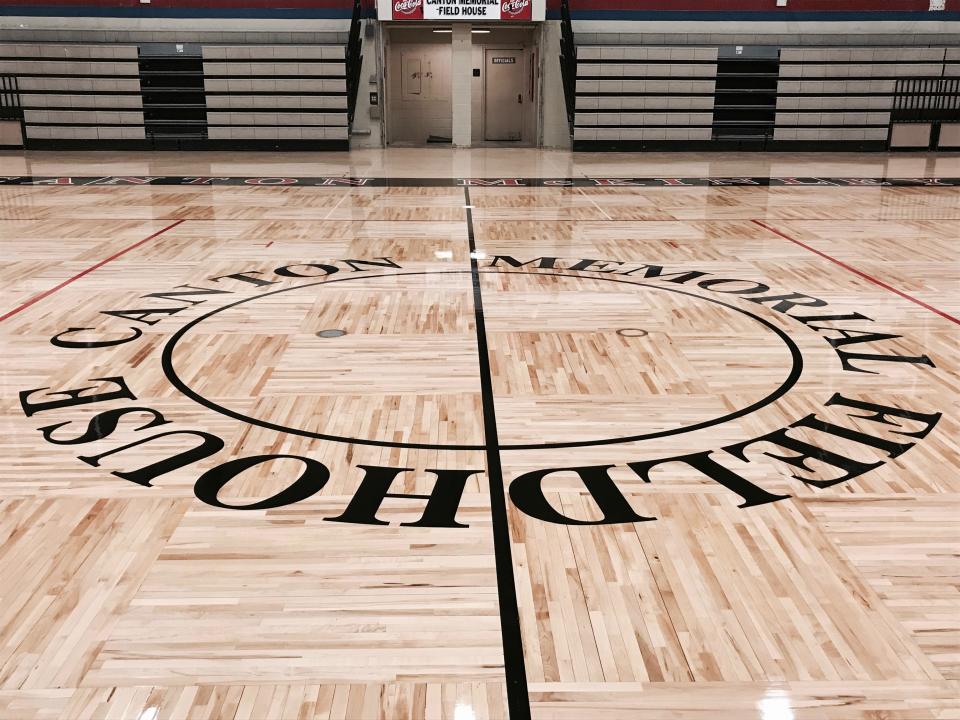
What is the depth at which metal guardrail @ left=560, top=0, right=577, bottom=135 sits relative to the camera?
41.1 feet

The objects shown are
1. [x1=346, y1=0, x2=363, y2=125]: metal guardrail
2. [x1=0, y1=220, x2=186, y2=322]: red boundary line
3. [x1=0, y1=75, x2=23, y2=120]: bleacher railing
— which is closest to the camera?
[x1=0, y1=220, x2=186, y2=322]: red boundary line

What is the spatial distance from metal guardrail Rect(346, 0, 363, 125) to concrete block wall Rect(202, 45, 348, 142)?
110 mm

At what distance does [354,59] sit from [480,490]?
11201 mm

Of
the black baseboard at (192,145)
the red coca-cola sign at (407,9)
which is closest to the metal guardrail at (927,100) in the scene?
the red coca-cola sign at (407,9)

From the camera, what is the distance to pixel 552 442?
2.77 meters

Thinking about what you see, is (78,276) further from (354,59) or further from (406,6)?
(406,6)

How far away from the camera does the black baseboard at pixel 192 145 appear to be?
12.7m

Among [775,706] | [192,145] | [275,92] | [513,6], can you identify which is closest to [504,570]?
[775,706]

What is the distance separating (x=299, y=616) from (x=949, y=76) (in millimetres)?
13801

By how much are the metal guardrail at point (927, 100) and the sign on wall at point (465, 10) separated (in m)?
5.27

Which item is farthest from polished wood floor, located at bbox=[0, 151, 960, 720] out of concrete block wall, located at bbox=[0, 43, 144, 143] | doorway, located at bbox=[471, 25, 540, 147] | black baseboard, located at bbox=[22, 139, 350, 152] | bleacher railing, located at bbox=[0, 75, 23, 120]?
doorway, located at bbox=[471, 25, 540, 147]

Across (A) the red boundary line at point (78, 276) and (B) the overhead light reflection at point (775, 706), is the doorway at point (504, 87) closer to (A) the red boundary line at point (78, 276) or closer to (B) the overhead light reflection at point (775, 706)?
(A) the red boundary line at point (78, 276)

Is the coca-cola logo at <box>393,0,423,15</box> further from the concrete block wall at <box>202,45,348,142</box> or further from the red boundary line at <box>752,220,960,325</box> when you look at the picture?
the red boundary line at <box>752,220,960,325</box>

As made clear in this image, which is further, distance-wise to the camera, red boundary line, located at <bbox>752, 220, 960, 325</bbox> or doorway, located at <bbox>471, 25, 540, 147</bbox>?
doorway, located at <bbox>471, 25, 540, 147</bbox>
